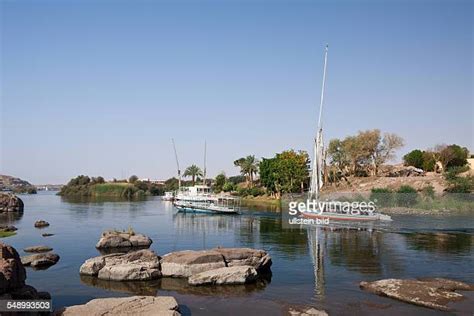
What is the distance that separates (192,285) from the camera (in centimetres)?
3131

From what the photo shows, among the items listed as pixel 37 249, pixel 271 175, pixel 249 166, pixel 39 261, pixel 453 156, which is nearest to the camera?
pixel 39 261

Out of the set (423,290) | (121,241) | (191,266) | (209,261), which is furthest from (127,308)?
(121,241)

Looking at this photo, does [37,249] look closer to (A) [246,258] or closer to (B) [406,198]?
(A) [246,258]

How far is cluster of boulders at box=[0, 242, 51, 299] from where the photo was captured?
2192 cm

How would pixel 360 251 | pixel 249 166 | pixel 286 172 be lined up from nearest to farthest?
pixel 360 251, pixel 286 172, pixel 249 166

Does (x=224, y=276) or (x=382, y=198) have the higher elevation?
(x=382, y=198)

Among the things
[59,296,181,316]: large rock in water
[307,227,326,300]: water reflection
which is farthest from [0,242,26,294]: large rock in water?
[307,227,326,300]: water reflection

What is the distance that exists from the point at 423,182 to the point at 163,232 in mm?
69852

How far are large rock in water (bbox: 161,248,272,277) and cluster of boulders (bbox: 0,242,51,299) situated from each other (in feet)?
36.0

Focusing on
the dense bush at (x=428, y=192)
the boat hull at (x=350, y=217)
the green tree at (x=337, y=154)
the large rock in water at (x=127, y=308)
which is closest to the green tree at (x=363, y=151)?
the green tree at (x=337, y=154)

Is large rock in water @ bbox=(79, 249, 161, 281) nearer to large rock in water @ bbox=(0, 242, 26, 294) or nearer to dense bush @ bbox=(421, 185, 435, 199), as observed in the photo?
large rock in water @ bbox=(0, 242, 26, 294)

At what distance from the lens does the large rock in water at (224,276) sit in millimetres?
31328

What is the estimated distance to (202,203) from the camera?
333 feet

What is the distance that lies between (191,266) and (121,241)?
1885 centimetres
